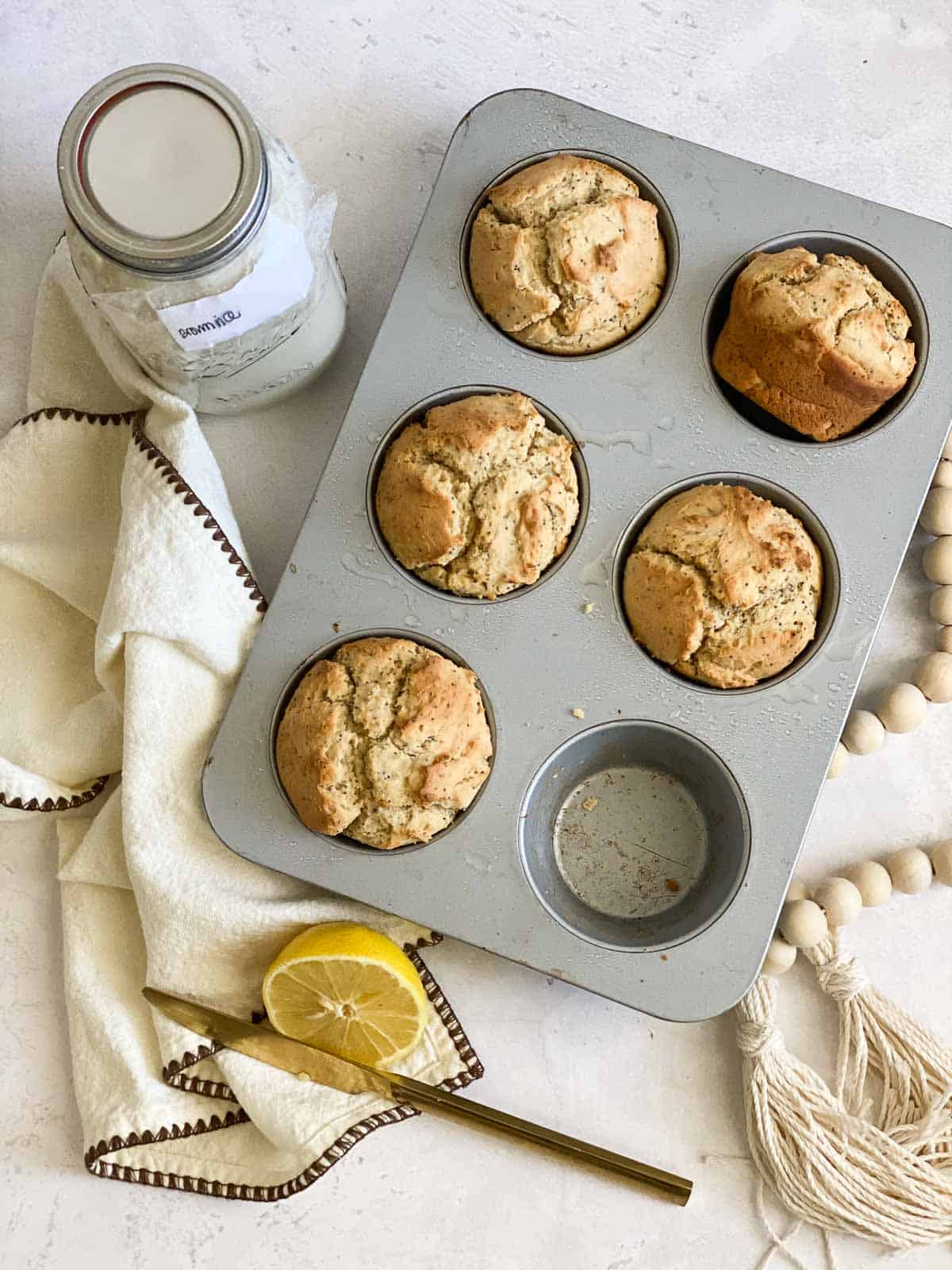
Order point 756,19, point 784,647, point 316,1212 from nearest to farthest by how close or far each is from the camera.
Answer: point 784,647 < point 316,1212 < point 756,19

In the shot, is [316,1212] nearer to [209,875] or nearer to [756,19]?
[209,875]

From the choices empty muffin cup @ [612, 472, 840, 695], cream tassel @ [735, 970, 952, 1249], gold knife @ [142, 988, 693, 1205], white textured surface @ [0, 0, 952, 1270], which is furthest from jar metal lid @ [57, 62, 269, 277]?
cream tassel @ [735, 970, 952, 1249]

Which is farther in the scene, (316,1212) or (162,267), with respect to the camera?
(316,1212)

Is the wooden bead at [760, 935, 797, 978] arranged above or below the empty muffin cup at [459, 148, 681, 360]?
below

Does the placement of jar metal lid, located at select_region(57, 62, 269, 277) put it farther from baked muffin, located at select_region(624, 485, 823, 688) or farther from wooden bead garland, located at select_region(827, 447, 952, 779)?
wooden bead garland, located at select_region(827, 447, 952, 779)

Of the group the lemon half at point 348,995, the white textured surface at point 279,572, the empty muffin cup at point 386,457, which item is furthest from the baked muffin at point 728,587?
the lemon half at point 348,995

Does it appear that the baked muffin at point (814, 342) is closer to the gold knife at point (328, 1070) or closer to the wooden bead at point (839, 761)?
the wooden bead at point (839, 761)

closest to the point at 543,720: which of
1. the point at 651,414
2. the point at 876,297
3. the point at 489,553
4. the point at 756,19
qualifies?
the point at 489,553

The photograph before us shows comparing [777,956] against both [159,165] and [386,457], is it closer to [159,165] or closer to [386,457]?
[386,457]
